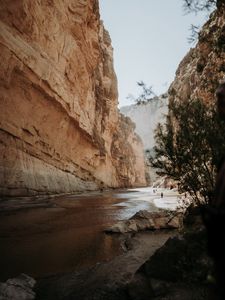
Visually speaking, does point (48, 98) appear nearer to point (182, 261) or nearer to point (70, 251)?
point (70, 251)

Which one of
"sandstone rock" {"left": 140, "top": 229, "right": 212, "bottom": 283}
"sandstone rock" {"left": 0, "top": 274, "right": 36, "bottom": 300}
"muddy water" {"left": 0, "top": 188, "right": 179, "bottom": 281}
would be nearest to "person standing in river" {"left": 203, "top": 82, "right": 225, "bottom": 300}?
"sandstone rock" {"left": 140, "top": 229, "right": 212, "bottom": 283}

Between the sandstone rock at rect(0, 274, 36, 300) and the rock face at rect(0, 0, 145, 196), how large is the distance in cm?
1908

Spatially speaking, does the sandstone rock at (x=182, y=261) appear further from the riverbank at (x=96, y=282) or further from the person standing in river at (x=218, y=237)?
the person standing in river at (x=218, y=237)

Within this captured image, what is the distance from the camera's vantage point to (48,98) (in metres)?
32.8

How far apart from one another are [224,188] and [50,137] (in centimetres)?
3469

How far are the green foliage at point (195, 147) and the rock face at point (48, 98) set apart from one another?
19191mm

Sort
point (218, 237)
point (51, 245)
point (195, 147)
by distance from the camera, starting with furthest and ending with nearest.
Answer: point (51, 245) < point (195, 147) < point (218, 237)

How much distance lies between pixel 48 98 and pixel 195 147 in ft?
89.5

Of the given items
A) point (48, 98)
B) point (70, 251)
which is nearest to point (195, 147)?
point (70, 251)

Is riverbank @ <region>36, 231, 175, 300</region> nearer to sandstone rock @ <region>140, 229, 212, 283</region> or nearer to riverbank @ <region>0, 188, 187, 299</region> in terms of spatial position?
riverbank @ <region>0, 188, 187, 299</region>

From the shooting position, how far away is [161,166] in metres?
9.10

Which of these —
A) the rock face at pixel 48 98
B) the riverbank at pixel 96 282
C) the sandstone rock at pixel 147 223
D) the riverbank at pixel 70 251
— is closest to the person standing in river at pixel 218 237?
the riverbank at pixel 96 282

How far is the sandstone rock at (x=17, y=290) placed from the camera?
5.51m

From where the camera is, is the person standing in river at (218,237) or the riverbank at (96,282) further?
the riverbank at (96,282)
